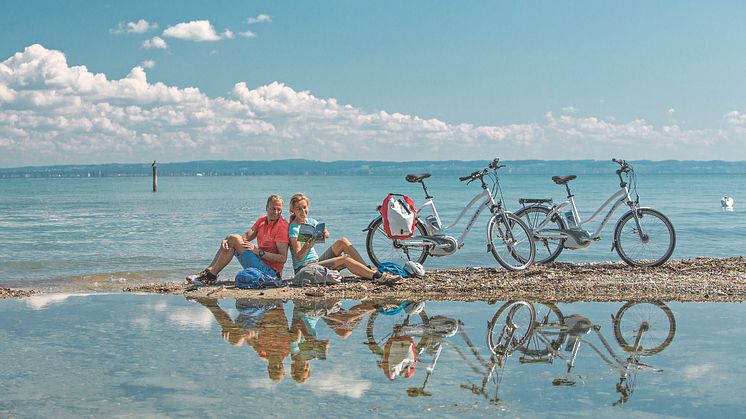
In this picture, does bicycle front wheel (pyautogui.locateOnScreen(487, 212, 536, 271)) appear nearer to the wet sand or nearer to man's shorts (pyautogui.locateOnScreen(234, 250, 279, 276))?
the wet sand

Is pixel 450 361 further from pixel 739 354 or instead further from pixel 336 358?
pixel 739 354

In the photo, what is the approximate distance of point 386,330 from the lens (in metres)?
7.81

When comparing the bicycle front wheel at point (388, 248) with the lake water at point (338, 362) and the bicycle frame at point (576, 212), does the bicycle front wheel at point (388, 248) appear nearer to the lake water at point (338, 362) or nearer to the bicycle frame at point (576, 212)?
the bicycle frame at point (576, 212)

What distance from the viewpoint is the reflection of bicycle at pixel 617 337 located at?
20.3 feet

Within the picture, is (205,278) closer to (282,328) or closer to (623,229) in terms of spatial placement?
(282,328)

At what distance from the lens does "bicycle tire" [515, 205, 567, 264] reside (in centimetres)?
1256

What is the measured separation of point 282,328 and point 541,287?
13.2 ft

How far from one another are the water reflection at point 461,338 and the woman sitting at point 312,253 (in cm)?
152

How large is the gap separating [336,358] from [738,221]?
2873 centimetres

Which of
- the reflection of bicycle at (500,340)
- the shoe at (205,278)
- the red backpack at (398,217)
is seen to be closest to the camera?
the reflection of bicycle at (500,340)

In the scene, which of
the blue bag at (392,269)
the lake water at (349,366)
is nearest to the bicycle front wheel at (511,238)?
the blue bag at (392,269)

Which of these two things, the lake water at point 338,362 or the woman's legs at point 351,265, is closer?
the lake water at point 338,362

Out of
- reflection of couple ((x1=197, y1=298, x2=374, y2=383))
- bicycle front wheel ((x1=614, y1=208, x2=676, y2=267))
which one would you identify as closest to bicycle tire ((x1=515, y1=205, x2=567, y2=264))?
bicycle front wheel ((x1=614, y1=208, x2=676, y2=267))

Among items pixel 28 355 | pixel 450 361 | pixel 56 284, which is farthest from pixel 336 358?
pixel 56 284
